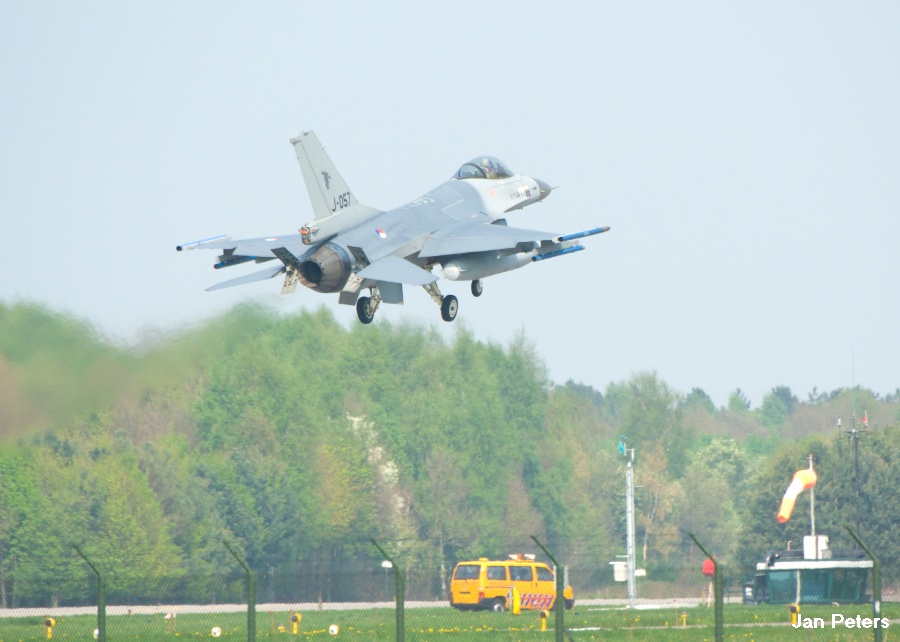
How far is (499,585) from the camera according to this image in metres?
53.8

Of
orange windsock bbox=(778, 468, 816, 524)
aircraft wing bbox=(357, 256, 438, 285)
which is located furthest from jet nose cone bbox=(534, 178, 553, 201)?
orange windsock bbox=(778, 468, 816, 524)

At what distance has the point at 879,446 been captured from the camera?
10244 cm

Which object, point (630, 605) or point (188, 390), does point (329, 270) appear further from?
point (188, 390)

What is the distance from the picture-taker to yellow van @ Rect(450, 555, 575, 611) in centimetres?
5381

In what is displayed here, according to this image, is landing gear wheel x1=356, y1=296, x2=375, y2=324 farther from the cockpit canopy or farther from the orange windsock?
the orange windsock

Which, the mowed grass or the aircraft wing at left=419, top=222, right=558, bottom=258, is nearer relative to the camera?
the aircraft wing at left=419, top=222, right=558, bottom=258

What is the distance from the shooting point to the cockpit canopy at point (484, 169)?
44.5 metres

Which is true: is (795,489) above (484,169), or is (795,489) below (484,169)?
below

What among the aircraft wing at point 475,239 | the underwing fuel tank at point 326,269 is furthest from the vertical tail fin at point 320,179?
the aircraft wing at point 475,239

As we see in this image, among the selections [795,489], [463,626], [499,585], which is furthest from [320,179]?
[795,489]

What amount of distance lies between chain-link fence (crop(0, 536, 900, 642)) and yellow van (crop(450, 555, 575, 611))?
0.20 feet

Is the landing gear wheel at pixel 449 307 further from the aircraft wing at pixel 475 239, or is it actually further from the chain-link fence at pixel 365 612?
the chain-link fence at pixel 365 612

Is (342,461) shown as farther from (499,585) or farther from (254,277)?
(254,277)

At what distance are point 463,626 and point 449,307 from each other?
1145cm
